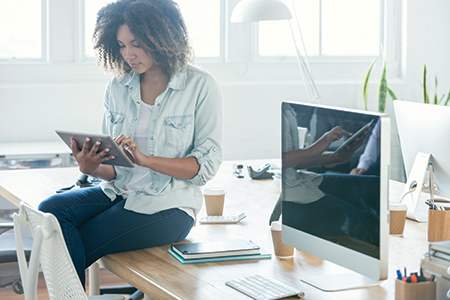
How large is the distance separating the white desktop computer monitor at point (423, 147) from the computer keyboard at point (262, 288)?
865mm

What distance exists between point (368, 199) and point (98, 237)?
0.85 m

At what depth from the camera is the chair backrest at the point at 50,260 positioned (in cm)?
113

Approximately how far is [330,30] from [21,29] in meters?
2.56

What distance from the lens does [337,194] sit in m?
1.36

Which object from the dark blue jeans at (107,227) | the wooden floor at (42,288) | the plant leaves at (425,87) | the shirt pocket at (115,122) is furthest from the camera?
the plant leaves at (425,87)

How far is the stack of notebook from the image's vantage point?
61.6 inches

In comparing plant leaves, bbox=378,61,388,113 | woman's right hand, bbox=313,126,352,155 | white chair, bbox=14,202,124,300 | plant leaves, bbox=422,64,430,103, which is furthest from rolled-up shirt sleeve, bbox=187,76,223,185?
plant leaves, bbox=422,64,430,103

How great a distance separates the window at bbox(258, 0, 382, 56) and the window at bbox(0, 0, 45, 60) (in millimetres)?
1743

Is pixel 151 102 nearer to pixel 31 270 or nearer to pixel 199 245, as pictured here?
pixel 199 245

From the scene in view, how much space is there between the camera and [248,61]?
442 cm

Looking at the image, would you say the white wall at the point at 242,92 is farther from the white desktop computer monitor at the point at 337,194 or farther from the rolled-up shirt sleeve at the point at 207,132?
the white desktop computer monitor at the point at 337,194

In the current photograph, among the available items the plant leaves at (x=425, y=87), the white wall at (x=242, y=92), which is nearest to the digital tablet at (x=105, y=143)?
the white wall at (x=242, y=92)

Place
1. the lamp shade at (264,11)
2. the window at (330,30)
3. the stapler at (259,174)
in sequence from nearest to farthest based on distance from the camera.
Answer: the stapler at (259,174) < the lamp shade at (264,11) < the window at (330,30)

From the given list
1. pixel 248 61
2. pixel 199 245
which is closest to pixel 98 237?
pixel 199 245
